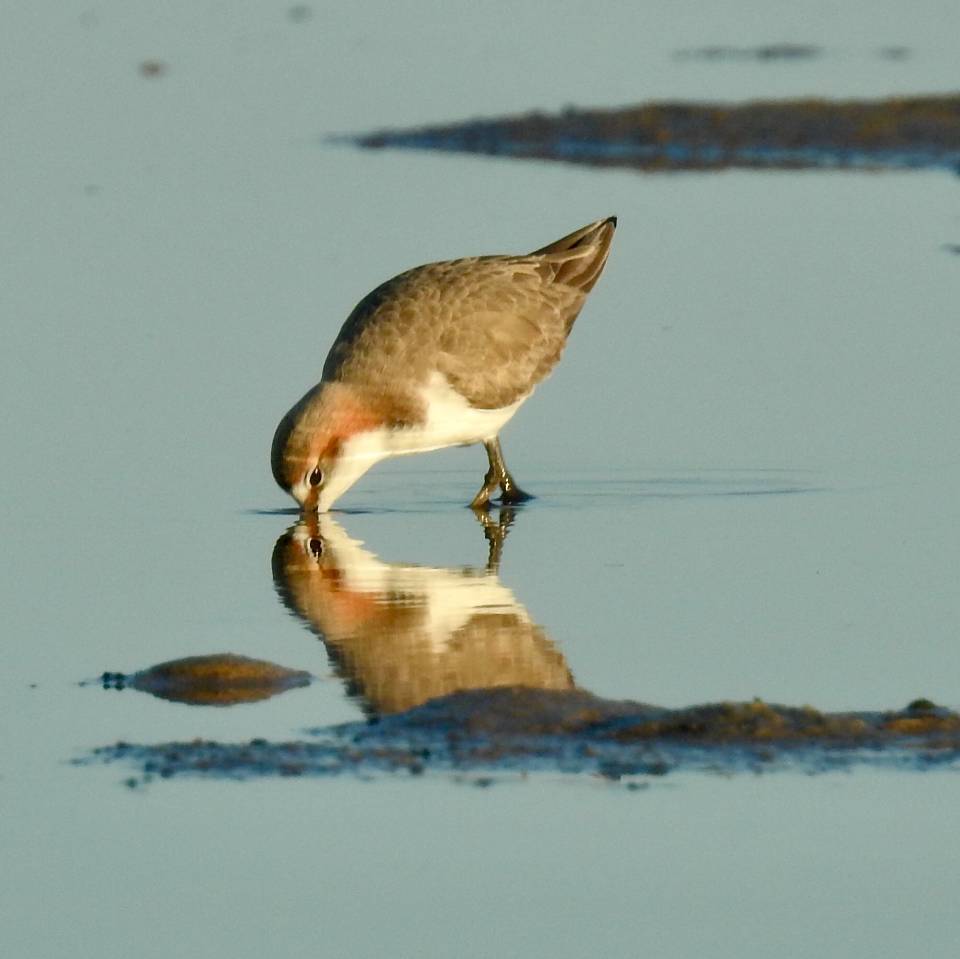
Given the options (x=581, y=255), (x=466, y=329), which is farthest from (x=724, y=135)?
(x=466, y=329)

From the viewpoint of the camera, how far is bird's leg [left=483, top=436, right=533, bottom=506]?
1286 cm

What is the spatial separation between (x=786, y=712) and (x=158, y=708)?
7.15 feet

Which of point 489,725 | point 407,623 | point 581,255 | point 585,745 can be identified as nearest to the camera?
point 585,745

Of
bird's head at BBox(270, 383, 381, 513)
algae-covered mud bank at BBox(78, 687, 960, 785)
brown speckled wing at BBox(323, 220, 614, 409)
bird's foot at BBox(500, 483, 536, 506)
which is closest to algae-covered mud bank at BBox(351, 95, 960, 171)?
brown speckled wing at BBox(323, 220, 614, 409)

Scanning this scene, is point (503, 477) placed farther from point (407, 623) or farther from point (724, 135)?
point (724, 135)

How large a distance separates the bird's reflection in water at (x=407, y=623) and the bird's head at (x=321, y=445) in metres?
0.30

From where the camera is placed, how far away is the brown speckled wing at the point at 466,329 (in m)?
12.7

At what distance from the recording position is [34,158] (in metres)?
22.4

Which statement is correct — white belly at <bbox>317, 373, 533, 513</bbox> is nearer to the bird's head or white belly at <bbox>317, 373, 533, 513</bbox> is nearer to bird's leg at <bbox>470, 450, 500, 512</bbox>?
the bird's head

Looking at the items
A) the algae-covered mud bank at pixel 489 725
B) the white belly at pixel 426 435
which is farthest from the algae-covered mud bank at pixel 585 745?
the white belly at pixel 426 435

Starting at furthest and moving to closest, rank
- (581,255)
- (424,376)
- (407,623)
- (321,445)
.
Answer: (581,255)
(424,376)
(321,445)
(407,623)

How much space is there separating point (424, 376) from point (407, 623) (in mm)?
2642

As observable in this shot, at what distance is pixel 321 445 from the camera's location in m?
12.4

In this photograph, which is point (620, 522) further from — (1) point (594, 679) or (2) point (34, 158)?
(2) point (34, 158)
